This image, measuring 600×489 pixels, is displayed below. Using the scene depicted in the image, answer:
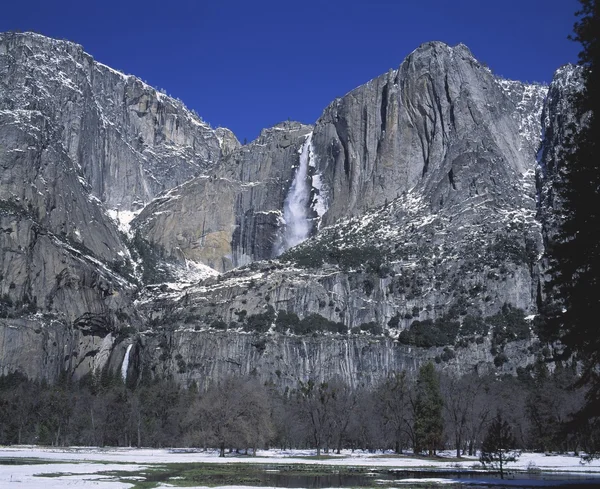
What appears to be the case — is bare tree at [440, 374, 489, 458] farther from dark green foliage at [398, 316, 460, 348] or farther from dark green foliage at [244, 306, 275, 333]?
dark green foliage at [244, 306, 275, 333]

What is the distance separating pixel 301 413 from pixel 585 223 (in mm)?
94968

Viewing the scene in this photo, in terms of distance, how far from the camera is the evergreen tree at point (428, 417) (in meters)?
101

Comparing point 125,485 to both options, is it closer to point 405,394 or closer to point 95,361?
point 405,394

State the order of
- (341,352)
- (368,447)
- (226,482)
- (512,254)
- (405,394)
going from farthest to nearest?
(512,254)
(341,352)
(368,447)
(405,394)
(226,482)

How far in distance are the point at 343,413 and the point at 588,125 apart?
8714 cm

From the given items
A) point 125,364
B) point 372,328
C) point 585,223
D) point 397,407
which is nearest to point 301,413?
point 397,407

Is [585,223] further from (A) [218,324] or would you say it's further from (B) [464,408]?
(A) [218,324]

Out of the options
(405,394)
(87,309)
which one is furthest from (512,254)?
(87,309)

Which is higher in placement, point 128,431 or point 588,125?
point 588,125

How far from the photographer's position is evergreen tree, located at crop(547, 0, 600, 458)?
112ft

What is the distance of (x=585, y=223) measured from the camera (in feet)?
114

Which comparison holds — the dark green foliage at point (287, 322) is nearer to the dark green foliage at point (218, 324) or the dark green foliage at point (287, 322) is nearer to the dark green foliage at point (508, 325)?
the dark green foliage at point (218, 324)

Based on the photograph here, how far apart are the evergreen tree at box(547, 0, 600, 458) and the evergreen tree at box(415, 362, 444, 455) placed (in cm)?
6709

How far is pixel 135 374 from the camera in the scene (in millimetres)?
180375
